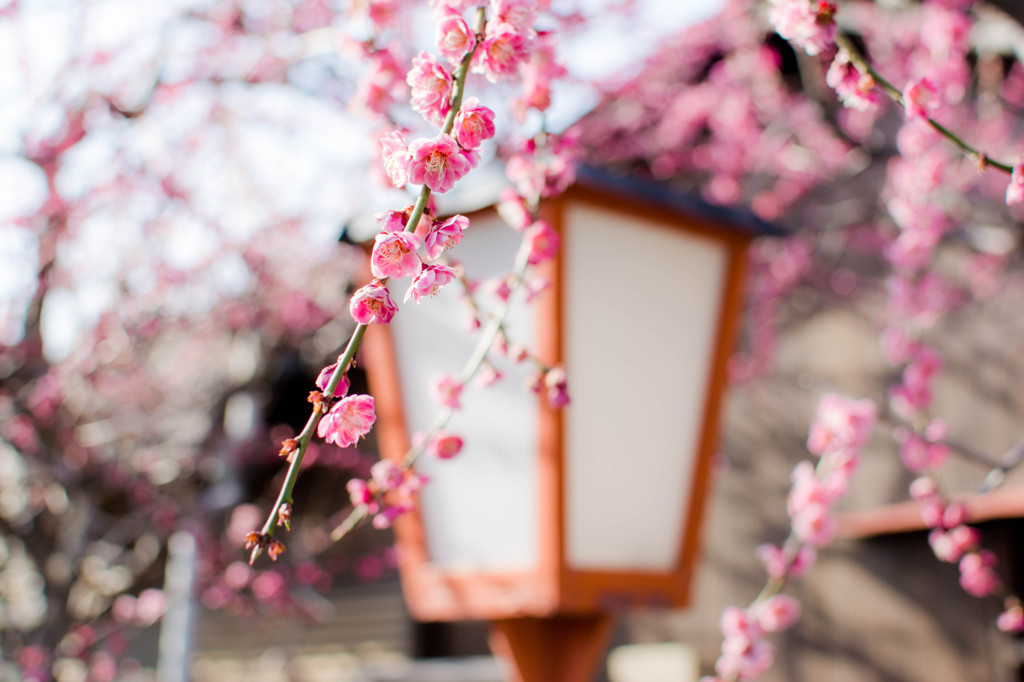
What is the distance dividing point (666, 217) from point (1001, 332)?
7.33 feet

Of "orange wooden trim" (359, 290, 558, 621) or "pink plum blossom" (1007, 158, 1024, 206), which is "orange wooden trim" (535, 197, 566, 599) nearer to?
→ "orange wooden trim" (359, 290, 558, 621)

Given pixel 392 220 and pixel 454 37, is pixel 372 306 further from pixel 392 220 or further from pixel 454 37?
pixel 454 37

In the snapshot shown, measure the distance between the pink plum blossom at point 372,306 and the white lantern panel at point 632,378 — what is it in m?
0.73

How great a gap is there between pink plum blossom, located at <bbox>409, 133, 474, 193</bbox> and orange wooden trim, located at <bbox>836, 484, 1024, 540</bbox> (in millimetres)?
2486

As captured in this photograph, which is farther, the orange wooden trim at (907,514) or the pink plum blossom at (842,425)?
the orange wooden trim at (907,514)

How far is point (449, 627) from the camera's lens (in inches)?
199

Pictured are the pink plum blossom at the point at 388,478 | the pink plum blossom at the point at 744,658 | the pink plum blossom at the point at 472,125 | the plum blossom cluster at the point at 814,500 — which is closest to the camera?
the pink plum blossom at the point at 472,125

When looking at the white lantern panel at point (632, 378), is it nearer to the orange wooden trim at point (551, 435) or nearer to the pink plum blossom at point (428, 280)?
the orange wooden trim at point (551, 435)

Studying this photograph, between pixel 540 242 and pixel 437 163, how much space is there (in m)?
0.57

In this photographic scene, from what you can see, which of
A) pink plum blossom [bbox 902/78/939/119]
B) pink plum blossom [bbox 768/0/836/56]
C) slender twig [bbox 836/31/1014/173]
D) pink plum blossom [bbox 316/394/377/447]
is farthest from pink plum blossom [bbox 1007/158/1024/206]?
pink plum blossom [bbox 316/394/377/447]

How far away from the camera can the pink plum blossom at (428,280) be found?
0.77 metres

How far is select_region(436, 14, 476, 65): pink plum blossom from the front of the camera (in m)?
0.96

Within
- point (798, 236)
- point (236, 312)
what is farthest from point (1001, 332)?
point (236, 312)

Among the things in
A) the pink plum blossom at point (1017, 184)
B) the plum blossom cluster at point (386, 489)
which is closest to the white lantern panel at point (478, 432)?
the plum blossom cluster at point (386, 489)
